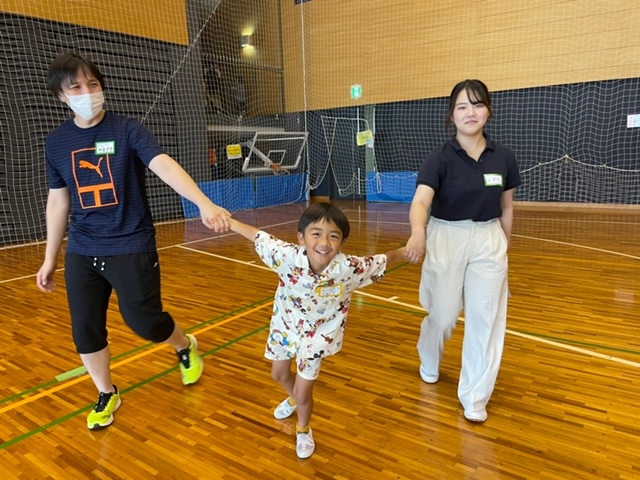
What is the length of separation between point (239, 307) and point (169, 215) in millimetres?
5895

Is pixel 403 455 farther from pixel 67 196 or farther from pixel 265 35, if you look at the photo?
pixel 265 35

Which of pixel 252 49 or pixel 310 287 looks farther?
pixel 252 49

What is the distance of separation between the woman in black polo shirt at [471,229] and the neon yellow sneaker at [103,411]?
5.02 ft

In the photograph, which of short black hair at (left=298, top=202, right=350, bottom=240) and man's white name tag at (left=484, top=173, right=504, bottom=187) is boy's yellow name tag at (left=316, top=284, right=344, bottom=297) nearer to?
short black hair at (left=298, top=202, right=350, bottom=240)

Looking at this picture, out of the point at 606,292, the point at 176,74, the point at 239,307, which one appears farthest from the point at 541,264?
the point at 176,74

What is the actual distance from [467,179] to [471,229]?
0.21m

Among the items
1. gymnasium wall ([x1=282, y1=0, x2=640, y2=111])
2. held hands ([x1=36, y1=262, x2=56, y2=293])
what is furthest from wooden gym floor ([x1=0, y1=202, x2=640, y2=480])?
gymnasium wall ([x1=282, y1=0, x2=640, y2=111])

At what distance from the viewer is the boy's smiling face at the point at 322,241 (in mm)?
1638

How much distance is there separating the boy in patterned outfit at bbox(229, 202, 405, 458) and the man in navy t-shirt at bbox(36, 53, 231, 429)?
10.5 inches

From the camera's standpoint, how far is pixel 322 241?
64.6 inches

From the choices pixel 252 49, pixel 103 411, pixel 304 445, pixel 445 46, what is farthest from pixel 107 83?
pixel 304 445

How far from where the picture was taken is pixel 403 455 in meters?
1.85

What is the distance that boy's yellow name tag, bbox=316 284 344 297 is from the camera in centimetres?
172

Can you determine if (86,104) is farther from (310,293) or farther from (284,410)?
(284,410)
